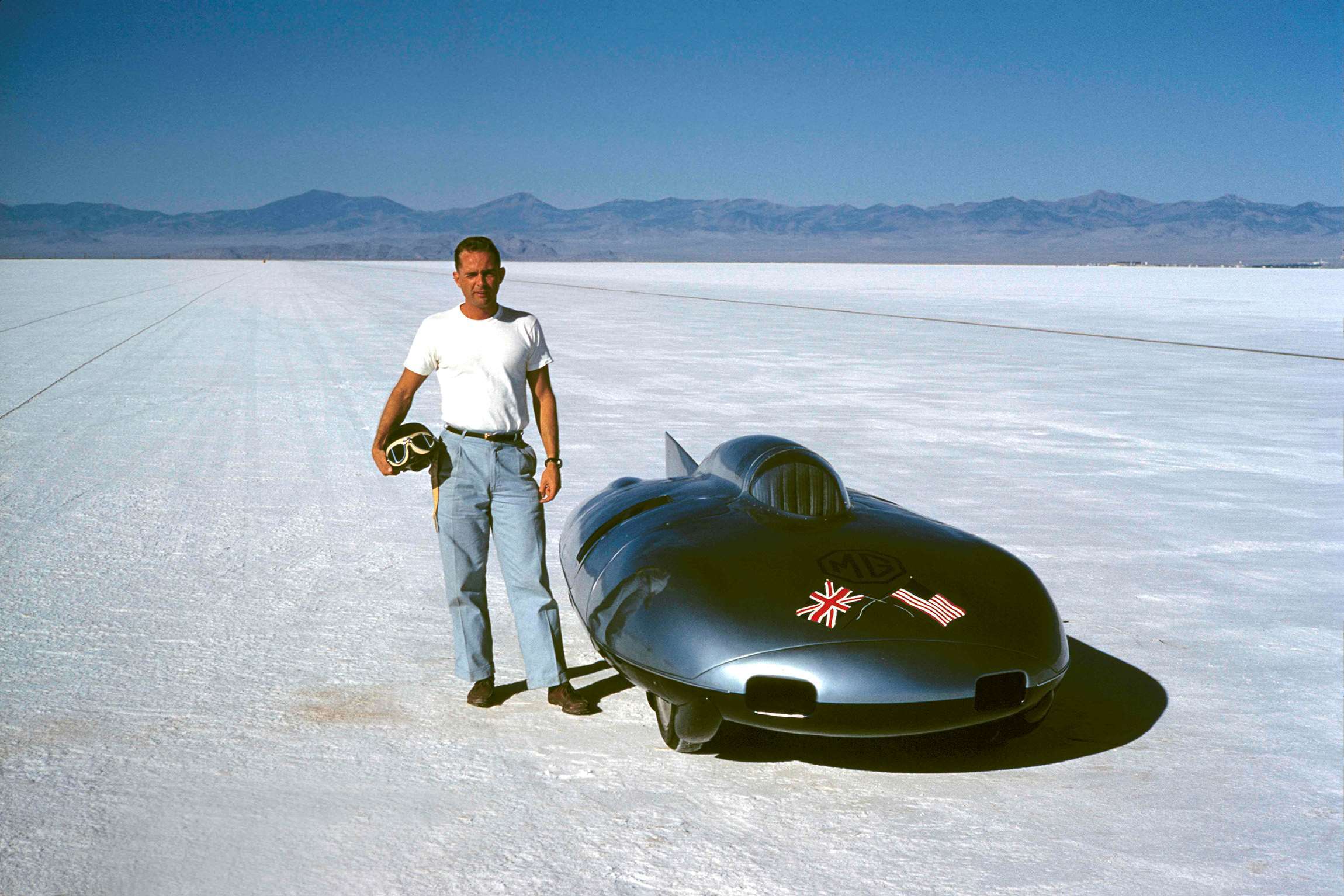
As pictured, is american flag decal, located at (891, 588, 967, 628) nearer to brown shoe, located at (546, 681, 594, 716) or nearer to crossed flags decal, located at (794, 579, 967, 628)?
crossed flags decal, located at (794, 579, 967, 628)

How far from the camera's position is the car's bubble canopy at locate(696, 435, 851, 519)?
16.2 feet

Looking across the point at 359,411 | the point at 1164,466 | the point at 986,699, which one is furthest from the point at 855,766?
the point at 359,411

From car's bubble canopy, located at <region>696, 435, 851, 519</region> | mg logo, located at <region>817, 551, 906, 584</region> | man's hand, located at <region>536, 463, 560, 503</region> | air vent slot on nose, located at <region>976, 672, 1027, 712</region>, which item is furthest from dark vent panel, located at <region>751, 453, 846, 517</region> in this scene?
air vent slot on nose, located at <region>976, 672, 1027, 712</region>

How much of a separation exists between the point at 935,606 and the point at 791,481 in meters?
0.89

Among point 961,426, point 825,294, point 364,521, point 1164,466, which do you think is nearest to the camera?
point 364,521

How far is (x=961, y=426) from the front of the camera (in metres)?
13.1

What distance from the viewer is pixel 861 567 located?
4.48 metres

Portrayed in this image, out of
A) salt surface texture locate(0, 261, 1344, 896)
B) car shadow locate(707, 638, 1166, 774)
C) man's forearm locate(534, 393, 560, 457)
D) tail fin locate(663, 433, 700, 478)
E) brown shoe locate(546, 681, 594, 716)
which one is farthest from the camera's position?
tail fin locate(663, 433, 700, 478)

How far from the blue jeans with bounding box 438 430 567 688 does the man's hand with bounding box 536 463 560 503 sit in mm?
31

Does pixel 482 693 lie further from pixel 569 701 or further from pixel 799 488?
pixel 799 488

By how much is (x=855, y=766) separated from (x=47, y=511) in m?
6.24

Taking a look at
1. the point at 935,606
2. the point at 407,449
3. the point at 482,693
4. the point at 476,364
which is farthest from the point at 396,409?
the point at 935,606

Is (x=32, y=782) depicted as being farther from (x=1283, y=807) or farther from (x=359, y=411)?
(x=359, y=411)

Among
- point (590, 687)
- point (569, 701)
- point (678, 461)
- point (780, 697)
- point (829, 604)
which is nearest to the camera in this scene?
point (780, 697)
